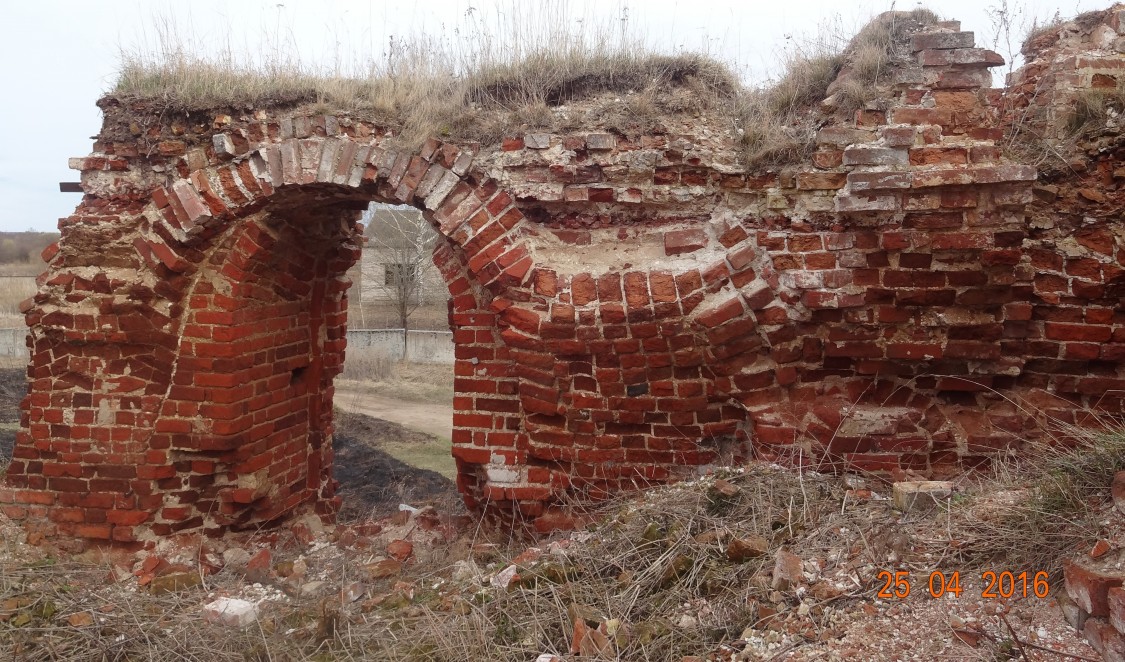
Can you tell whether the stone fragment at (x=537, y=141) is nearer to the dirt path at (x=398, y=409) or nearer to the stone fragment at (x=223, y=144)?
the stone fragment at (x=223, y=144)

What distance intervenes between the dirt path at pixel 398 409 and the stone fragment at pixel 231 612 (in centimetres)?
733

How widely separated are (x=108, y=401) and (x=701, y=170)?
3.45m

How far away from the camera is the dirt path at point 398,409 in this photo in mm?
11762

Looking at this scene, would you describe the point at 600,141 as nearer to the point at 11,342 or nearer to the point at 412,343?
the point at 412,343

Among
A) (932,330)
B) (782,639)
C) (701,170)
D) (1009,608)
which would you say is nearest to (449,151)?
(701,170)

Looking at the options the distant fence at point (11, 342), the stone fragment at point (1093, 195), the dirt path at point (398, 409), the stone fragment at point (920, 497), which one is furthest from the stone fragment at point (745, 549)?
the distant fence at point (11, 342)

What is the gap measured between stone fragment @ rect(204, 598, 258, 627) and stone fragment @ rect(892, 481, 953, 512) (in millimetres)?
2624

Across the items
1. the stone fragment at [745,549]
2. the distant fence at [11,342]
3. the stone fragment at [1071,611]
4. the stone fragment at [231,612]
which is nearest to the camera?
the stone fragment at [1071,611]

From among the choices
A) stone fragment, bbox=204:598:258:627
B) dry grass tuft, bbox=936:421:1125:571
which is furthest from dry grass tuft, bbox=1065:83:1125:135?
stone fragment, bbox=204:598:258:627

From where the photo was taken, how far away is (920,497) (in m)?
2.62

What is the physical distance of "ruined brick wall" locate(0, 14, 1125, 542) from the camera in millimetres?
3395

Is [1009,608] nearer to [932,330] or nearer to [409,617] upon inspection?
[932,330]

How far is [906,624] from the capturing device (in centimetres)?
205

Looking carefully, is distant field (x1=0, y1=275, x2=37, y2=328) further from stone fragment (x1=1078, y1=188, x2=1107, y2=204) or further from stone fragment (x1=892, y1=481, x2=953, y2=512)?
stone fragment (x1=1078, y1=188, x2=1107, y2=204)
